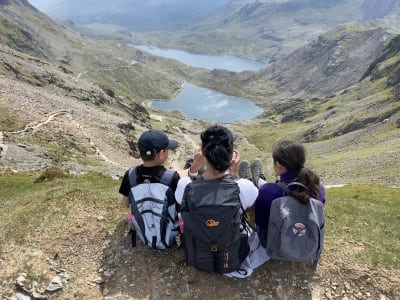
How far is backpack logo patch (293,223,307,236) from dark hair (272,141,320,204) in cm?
76

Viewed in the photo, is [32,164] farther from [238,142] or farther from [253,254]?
[238,142]

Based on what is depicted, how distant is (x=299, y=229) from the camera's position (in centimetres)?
1210

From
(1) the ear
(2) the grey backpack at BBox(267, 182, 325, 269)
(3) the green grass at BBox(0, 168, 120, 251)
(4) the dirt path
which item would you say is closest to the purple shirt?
(1) the ear

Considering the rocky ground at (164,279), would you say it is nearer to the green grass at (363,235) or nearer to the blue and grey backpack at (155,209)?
the green grass at (363,235)

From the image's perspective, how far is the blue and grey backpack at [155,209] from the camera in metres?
13.7

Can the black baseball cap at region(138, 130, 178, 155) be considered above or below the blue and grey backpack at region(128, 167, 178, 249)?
above

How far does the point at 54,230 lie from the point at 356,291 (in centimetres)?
1261

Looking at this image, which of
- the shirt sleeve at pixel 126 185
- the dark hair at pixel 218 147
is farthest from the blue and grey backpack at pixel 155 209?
the dark hair at pixel 218 147

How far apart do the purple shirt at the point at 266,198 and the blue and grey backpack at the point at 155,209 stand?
10.2ft

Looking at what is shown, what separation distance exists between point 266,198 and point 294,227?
1.27 m

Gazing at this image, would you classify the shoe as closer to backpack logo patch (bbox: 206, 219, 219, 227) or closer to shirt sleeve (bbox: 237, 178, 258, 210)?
shirt sleeve (bbox: 237, 178, 258, 210)

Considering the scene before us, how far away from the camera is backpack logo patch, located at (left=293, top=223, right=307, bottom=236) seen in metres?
12.0

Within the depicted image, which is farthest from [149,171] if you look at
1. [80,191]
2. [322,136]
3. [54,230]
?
[322,136]

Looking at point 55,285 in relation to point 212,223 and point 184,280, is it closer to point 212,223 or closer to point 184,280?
point 184,280
